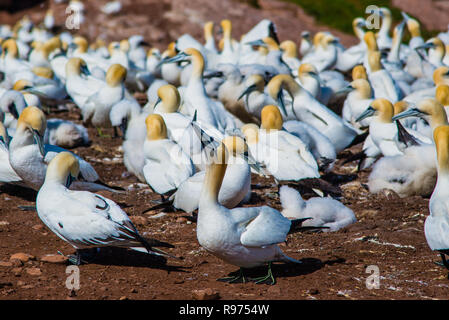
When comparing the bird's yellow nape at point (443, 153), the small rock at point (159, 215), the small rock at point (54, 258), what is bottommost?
the small rock at point (159, 215)

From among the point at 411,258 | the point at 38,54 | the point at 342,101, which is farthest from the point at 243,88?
the point at 38,54

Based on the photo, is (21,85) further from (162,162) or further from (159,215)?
(159,215)

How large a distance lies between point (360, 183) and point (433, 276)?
320cm

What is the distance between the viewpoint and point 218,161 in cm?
484

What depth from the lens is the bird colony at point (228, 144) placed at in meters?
4.93

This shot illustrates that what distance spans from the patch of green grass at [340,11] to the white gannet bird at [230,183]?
687 inches

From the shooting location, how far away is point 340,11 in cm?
2392

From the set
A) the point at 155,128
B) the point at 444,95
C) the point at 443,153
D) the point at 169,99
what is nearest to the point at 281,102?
the point at 169,99

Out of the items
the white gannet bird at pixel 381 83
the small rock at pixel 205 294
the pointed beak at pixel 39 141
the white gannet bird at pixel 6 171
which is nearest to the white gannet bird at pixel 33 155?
the pointed beak at pixel 39 141

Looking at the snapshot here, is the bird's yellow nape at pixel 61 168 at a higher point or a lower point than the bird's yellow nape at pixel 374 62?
higher

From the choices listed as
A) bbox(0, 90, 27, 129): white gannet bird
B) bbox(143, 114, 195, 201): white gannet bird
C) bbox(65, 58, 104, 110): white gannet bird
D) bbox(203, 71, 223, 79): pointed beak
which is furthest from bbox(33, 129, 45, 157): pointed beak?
bbox(203, 71, 223, 79): pointed beak

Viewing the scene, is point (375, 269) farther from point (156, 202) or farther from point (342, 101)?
point (342, 101)

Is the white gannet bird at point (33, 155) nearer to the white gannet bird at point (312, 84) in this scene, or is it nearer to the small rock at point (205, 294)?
the small rock at point (205, 294)

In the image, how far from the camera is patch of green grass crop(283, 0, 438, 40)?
2320 cm
